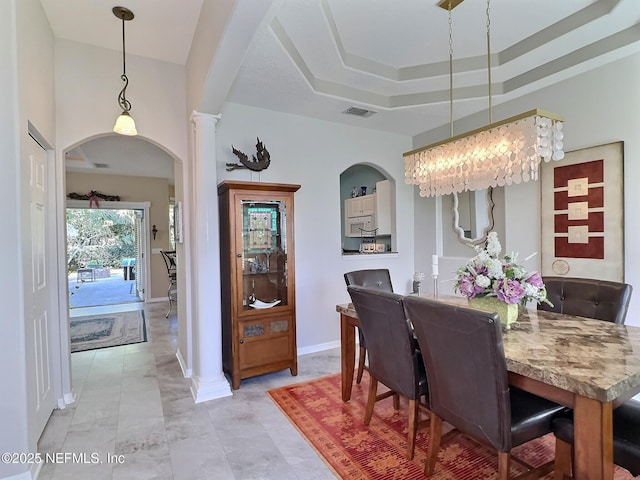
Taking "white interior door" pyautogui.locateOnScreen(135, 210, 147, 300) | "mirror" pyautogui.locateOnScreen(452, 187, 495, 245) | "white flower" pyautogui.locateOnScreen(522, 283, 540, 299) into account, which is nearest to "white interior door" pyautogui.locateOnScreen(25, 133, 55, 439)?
"white flower" pyautogui.locateOnScreen(522, 283, 540, 299)

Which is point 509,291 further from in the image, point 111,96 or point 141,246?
point 141,246

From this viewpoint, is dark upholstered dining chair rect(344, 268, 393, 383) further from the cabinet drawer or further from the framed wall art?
the framed wall art

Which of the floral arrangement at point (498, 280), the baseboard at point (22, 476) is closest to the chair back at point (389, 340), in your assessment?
the floral arrangement at point (498, 280)

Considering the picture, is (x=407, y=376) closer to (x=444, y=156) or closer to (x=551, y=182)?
(x=444, y=156)

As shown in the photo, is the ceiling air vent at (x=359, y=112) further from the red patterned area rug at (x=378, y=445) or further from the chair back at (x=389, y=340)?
the red patterned area rug at (x=378, y=445)

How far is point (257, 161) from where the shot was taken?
136 inches

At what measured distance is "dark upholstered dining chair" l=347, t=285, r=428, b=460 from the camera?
75.9 inches

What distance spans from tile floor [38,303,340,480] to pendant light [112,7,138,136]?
2.23 meters

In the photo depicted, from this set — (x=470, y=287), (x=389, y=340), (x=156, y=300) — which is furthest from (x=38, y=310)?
(x=156, y=300)

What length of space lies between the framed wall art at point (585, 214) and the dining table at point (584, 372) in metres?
1.16

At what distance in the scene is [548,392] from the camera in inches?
55.3

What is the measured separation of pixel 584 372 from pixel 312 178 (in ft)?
10.3

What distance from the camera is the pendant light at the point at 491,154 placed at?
217 centimetres

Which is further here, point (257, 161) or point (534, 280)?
point (257, 161)
